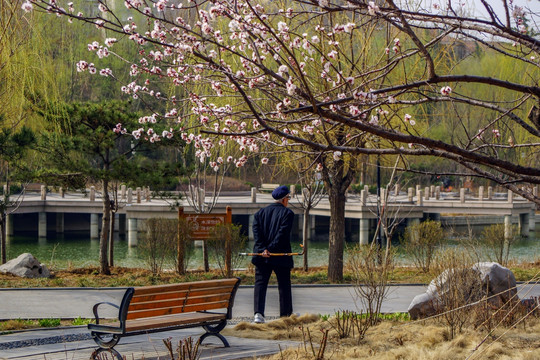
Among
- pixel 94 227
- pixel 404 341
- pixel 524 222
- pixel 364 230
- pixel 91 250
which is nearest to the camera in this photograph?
pixel 404 341

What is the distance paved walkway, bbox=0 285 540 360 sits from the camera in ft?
22.6

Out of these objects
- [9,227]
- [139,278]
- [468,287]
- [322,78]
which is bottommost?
[9,227]

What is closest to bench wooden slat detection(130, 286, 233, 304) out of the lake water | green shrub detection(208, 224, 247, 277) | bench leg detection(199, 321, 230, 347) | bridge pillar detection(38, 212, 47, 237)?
bench leg detection(199, 321, 230, 347)

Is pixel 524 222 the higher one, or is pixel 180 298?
pixel 180 298

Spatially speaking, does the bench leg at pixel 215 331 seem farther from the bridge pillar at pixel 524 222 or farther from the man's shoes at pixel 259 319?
the bridge pillar at pixel 524 222

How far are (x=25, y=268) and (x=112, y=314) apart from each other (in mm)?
6343

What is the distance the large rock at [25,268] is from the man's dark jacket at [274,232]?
8.46 m

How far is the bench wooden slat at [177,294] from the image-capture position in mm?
6723

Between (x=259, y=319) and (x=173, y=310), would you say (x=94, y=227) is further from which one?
(x=173, y=310)

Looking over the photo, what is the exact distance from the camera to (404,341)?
721cm

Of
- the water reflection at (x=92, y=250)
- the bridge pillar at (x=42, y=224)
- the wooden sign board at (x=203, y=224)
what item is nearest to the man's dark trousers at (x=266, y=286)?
the wooden sign board at (x=203, y=224)

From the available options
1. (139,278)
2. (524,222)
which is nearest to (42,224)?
(139,278)

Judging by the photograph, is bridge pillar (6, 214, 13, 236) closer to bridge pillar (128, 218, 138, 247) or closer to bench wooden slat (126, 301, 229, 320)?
bridge pillar (128, 218, 138, 247)

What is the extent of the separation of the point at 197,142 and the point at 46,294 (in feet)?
14.0
